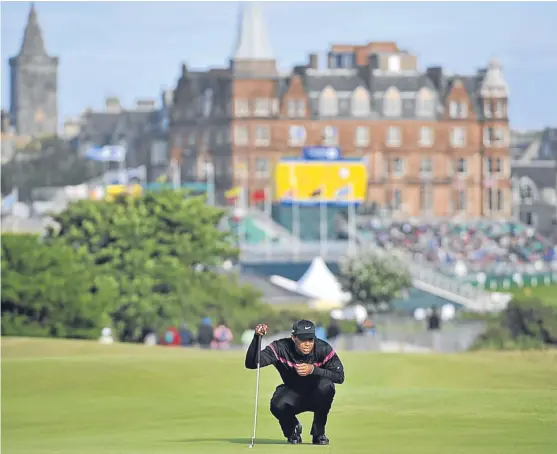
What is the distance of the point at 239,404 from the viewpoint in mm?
24062

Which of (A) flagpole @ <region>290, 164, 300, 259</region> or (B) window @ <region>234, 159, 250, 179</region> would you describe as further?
(B) window @ <region>234, 159, 250, 179</region>

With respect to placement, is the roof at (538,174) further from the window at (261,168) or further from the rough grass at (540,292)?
the rough grass at (540,292)

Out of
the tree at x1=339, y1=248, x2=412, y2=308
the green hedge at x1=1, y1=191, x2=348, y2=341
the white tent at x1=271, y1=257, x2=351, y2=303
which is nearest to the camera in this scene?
the green hedge at x1=1, y1=191, x2=348, y2=341

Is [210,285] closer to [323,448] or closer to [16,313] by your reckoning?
[16,313]

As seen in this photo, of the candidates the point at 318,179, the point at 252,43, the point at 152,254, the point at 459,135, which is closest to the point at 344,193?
the point at 318,179

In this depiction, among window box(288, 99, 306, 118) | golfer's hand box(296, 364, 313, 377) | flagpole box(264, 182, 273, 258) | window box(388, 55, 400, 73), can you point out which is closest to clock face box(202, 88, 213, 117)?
window box(288, 99, 306, 118)

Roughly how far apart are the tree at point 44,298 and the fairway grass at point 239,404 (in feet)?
41.6

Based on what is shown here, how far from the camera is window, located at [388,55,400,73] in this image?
552 feet

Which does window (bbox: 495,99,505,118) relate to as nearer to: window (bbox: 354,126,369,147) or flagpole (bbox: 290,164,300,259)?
window (bbox: 354,126,369,147)

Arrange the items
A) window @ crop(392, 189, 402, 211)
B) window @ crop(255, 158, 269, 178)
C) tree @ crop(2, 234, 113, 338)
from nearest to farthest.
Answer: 1. tree @ crop(2, 234, 113, 338)
2. window @ crop(392, 189, 402, 211)
3. window @ crop(255, 158, 269, 178)

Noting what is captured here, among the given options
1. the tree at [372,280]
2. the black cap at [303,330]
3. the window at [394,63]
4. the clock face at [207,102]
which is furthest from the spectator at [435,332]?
the clock face at [207,102]

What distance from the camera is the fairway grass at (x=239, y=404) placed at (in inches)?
712

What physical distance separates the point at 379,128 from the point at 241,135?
1125cm

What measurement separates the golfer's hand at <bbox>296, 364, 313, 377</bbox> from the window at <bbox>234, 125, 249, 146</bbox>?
150015 millimetres
